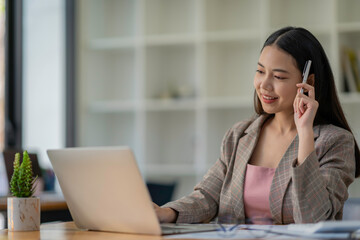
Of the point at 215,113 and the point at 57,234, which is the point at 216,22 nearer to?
the point at 215,113

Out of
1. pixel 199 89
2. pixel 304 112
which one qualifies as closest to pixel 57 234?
pixel 304 112

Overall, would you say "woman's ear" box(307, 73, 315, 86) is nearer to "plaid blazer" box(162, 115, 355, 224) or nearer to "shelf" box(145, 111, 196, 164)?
"plaid blazer" box(162, 115, 355, 224)

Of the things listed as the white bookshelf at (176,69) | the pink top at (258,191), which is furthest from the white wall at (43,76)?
the pink top at (258,191)

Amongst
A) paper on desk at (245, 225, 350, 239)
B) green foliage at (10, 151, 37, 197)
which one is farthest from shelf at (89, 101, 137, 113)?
A: paper on desk at (245, 225, 350, 239)

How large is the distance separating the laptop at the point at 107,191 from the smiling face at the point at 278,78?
0.56 m

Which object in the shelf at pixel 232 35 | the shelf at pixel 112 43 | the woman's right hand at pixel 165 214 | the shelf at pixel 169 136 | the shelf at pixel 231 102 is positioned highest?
the shelf at pixel 232 35

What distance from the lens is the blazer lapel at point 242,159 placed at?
1971mm

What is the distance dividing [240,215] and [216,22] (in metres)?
2.98

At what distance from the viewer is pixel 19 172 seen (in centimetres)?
167

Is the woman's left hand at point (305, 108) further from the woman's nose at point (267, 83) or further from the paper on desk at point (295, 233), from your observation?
the paper on desk at point (295, 233)

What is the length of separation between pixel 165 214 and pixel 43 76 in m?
3.28

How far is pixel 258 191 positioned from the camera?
1.95 m

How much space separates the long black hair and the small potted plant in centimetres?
90

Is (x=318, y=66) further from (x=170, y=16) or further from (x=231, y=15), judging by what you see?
(x=170, y=16)
